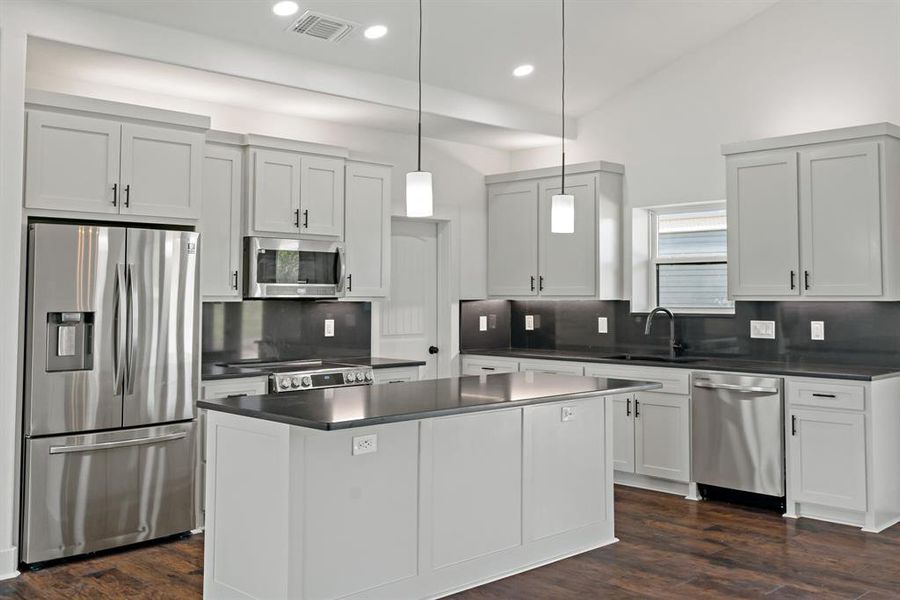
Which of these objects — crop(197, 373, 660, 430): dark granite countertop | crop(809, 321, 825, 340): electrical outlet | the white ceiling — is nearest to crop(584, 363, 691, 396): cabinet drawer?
crop(809, 321, 825, 340): electrical outlet

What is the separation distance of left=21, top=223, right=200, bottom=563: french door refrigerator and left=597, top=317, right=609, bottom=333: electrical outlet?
353cm

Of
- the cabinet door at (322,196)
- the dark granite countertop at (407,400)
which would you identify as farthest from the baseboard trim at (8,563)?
the cabinet door at (322,196)

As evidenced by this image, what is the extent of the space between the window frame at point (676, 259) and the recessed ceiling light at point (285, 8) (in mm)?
3317

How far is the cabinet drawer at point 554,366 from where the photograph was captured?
20.6 ft

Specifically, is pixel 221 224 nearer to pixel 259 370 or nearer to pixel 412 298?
pixel 259 370

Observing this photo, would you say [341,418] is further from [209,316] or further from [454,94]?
[454,94]

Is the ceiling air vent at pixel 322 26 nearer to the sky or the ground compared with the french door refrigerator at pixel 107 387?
nearer to the sky

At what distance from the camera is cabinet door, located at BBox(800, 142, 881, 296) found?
5.00 meters

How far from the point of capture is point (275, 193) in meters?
5.42

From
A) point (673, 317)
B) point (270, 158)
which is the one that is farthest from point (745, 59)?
point (270, 158)

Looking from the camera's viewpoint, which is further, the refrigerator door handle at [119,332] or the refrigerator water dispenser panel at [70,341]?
the refrigerator door handle at [119,332]

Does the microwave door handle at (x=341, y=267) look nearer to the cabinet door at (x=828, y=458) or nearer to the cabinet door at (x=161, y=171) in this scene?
the cabinet door at (x=161, y=171)

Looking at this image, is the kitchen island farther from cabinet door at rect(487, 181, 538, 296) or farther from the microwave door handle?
cabinet door at rect(487, 181, 538, 296)

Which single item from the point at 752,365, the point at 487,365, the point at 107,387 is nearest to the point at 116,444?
the point at 107,387
